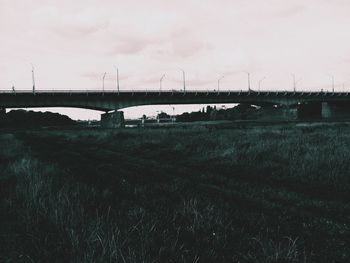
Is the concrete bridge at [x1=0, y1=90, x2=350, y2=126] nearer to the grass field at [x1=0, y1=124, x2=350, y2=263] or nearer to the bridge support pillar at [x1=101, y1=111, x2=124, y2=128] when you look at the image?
the bridge support pillar at [x1=101, y1=111, x2=124, y2=128]

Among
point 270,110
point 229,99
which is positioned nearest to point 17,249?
point 229,99

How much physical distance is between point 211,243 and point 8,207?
4.09m

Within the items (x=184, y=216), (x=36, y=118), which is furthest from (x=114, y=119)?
(x=184, y=216)

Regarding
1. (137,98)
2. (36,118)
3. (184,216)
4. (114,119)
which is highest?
(137,98)

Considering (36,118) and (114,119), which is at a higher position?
(36,118)

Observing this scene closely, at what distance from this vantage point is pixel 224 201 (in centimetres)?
684

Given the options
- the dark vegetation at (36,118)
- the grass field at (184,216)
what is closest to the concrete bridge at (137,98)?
the dark vegetation at (36,118)

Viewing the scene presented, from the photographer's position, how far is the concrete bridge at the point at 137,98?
228 feet

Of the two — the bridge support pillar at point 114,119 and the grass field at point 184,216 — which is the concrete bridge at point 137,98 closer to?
the bridge support pillar at point 114,119

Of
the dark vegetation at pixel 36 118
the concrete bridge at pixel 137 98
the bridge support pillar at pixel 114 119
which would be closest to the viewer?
the concrete bridge at pixel 137 98

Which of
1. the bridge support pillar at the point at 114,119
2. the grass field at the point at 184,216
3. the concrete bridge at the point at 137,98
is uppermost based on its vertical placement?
the concrete bridge at the point at 137,98

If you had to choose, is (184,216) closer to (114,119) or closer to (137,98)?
(114,119)

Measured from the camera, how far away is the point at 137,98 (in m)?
81.6

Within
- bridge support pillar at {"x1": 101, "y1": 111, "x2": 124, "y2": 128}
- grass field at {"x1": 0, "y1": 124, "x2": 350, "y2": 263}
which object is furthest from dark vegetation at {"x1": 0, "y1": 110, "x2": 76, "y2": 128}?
grass field at {"x1": 0, "y1": 124, "x2": 350, "y2": 263}
